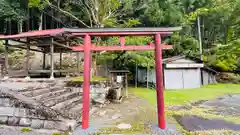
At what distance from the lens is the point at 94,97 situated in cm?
672

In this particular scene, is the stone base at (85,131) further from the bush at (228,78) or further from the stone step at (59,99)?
the bush at (228,78)

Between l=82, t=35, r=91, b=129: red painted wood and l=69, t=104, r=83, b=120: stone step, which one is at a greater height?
l=82, t=35, r=91, b=129: red painted wood

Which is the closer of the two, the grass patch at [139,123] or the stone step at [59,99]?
the grass patch at [139,123]

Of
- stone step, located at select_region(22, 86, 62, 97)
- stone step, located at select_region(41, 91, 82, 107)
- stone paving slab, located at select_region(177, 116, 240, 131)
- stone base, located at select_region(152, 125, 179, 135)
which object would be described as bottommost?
stone paving slab, located at select_region(177, 116, 240, 131)

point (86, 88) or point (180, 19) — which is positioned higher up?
point (180, 19)

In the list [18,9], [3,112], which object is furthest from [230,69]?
[18,9]

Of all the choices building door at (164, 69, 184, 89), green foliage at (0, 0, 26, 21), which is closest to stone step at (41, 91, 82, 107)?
building door at (164, 69, 184, 89)

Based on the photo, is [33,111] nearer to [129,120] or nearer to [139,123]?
[129,120]

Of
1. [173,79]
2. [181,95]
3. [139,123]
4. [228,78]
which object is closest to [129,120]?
[139,123]

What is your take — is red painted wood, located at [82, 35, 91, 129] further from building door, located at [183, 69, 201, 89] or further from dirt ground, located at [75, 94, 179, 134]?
building door, located at [183, 69, 201, 89]

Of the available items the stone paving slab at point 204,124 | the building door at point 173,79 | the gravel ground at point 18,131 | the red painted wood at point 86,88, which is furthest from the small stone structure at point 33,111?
the building door at point 173,79

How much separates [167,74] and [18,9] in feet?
58.8

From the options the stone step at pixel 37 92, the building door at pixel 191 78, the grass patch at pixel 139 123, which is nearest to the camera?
the grass patch at pixel 139 123

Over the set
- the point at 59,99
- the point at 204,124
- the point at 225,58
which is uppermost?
the point at 225,58
